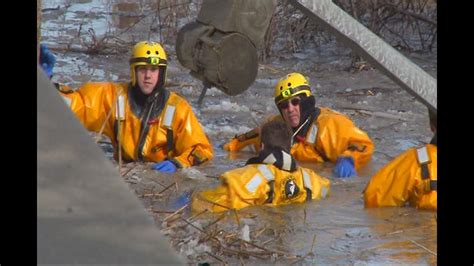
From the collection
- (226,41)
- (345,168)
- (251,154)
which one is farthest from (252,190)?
(226,41)

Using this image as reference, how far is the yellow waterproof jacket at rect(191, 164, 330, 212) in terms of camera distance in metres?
7.90

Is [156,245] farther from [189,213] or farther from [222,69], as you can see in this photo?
[189,213]

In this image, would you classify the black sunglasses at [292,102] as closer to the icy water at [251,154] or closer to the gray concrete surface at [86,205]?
the icy water at [251,154]

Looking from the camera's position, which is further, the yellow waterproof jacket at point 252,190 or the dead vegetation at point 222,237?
the yellow waterproof jacket at point 252,190

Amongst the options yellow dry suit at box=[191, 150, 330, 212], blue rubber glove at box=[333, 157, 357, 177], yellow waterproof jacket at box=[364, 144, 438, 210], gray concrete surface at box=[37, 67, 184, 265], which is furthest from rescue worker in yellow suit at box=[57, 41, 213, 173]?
gray concrete surface at box=[37, 67, 184, 265]

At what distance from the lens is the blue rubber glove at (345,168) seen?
975 centimetres

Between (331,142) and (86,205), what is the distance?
8.26 m

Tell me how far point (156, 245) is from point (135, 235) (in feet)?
0.14

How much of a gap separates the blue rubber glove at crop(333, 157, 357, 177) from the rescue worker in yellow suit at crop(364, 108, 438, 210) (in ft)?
5.09

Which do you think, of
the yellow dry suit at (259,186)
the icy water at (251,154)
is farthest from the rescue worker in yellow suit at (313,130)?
the yellow dry suit at (259,186)

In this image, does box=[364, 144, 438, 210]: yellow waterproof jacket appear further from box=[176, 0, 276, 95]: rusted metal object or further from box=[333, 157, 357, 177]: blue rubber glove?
box=[176, 0, 276, 95]: rusted metal object

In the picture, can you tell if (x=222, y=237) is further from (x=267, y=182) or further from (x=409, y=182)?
(x=409, y=182)

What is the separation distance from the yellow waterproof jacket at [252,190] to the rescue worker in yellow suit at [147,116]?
1.65 metres

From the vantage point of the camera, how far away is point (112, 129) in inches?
395
